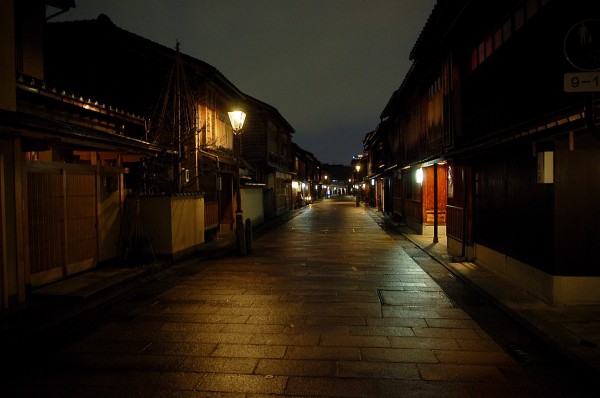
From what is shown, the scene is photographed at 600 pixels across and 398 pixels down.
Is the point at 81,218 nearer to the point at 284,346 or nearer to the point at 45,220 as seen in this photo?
the point at 45,220

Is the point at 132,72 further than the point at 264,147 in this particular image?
No

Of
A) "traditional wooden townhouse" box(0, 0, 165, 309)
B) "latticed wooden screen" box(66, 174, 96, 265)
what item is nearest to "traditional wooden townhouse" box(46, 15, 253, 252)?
"traditional wooden townhouse" box(0, 0, 165, 309)

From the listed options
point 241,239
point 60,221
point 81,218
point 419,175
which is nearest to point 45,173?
point 60,221

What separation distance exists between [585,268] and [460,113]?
7.85 metres

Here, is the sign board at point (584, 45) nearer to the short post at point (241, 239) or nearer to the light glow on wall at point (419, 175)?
the short post at point (241, 239)

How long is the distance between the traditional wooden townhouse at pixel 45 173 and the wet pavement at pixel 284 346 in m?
2.26

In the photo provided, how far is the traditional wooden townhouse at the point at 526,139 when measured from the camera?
7.39m

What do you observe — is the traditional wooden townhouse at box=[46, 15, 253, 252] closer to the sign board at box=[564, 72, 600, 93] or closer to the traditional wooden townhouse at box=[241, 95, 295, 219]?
the traditional wooden townhouse at box=[241, 95, 295, 219]

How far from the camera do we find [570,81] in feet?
18.1

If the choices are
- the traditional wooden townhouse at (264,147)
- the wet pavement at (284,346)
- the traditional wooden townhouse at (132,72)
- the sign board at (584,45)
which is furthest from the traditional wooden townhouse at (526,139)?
the traditional wooden townhouse at (264,147)

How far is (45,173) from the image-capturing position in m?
9.76

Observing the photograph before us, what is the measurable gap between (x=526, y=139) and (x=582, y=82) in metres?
2.66

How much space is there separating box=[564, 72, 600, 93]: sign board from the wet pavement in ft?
12.8

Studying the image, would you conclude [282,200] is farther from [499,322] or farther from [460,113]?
[499,322]
